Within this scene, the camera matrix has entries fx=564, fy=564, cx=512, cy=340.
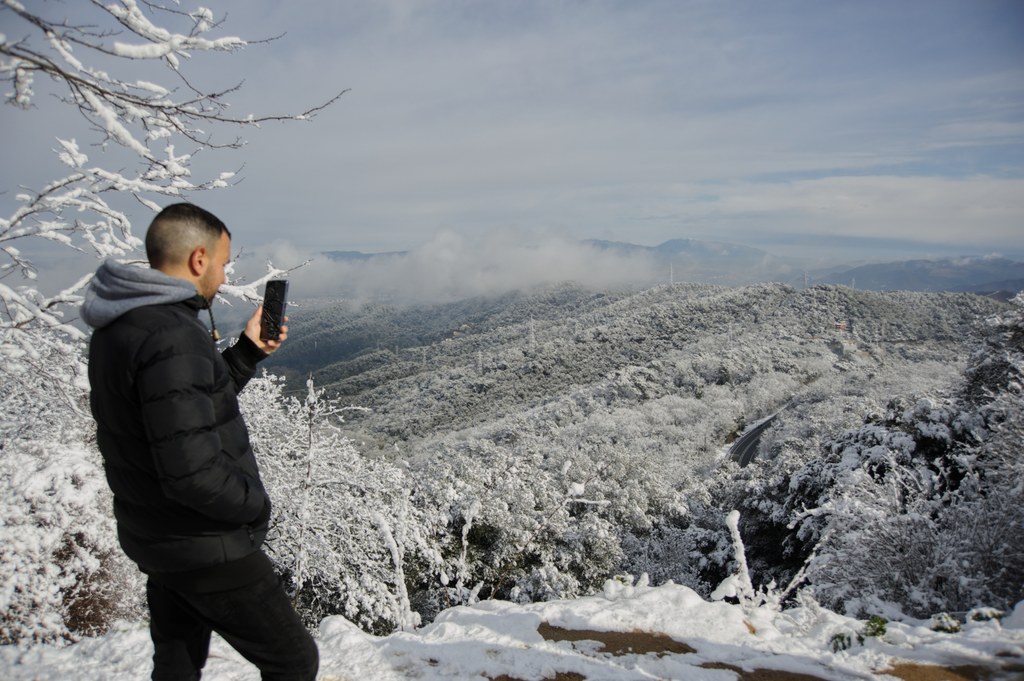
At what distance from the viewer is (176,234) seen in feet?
7.86

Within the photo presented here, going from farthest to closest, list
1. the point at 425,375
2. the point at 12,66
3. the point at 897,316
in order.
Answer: the point at 425,375 < the point at 897,316 < the point at 12,66

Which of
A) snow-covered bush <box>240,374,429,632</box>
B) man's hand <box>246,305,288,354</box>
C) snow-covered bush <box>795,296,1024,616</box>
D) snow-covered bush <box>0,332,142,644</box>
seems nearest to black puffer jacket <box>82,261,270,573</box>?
man's hand <box>246,305,288,354</box>

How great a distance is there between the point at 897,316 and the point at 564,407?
8379 centimetres

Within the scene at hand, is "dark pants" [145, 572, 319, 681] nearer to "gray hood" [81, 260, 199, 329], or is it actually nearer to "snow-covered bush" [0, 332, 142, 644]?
"gray hood" [81, 260, 199, 329]

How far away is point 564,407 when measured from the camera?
6662cm

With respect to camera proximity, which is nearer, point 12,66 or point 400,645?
point 12,66

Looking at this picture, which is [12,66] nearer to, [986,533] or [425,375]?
[986,533]

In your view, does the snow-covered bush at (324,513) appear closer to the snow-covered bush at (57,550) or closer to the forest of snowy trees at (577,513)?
the forest of snowy trees at (577,513)

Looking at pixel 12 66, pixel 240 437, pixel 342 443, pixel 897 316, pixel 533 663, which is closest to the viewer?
pixel 12 66

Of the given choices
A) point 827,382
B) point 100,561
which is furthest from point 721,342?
point 100,561

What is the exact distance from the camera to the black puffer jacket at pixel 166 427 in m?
2.04

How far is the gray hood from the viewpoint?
2166 millimetres

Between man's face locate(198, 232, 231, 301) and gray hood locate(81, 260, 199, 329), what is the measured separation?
211 mm

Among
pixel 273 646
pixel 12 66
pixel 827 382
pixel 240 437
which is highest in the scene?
pixel 12 66
